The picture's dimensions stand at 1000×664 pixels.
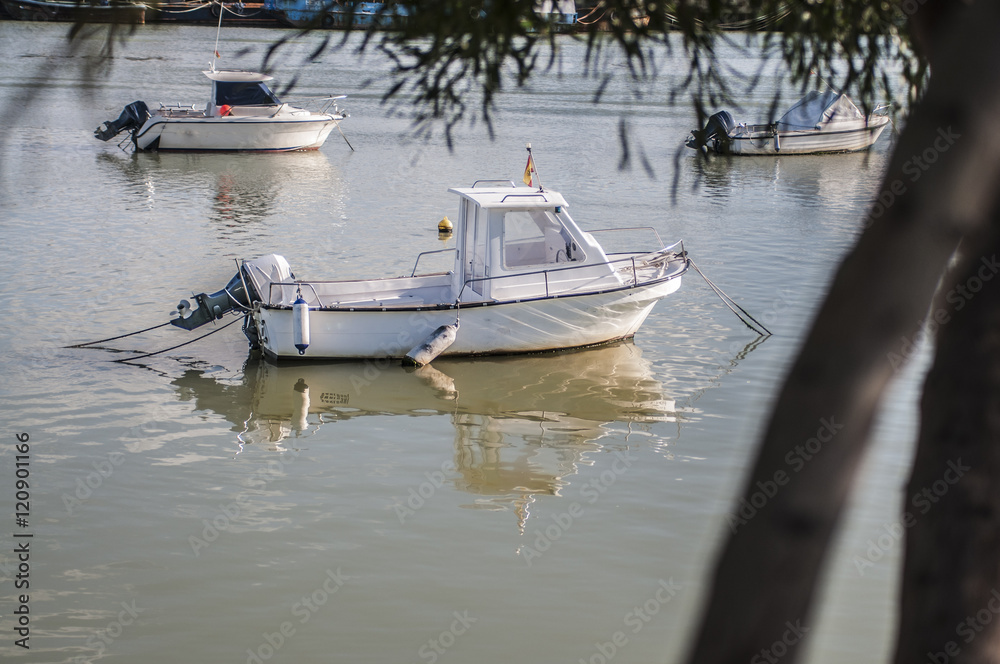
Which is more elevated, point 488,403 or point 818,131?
point 818,131

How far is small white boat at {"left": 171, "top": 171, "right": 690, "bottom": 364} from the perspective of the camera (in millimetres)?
11234

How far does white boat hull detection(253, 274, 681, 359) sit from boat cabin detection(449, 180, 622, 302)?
0.64 ft

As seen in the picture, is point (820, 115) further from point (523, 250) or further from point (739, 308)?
point (523, 250)

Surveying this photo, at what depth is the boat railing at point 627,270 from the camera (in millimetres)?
11500

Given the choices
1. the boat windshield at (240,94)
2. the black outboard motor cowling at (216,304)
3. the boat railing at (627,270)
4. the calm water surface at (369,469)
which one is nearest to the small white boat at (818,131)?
the calm water surface at (369,469)

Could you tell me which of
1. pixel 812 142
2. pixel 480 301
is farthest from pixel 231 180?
pixel 812 142

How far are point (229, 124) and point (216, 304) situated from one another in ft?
55.2

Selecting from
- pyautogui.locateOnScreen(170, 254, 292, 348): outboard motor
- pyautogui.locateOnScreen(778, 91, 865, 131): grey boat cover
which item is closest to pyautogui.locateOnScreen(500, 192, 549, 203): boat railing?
pyautogui.locateOnScreen(170, 254, 292, 348): outboard motor

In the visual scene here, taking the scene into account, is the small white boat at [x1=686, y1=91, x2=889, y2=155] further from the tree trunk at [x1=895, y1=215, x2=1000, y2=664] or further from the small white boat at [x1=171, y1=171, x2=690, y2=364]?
the tree trunk at [x1=895, y1=215, x2=1000, y2=664]

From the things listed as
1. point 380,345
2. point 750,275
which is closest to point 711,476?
point 380,345

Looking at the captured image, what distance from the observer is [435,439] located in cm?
975

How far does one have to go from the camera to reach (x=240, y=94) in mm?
27469

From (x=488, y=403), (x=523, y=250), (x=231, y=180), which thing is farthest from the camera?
(x=231, y=180)

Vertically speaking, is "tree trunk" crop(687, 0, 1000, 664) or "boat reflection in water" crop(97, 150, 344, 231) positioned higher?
"tree trunk" crop(687, 0, 1000, 664)
